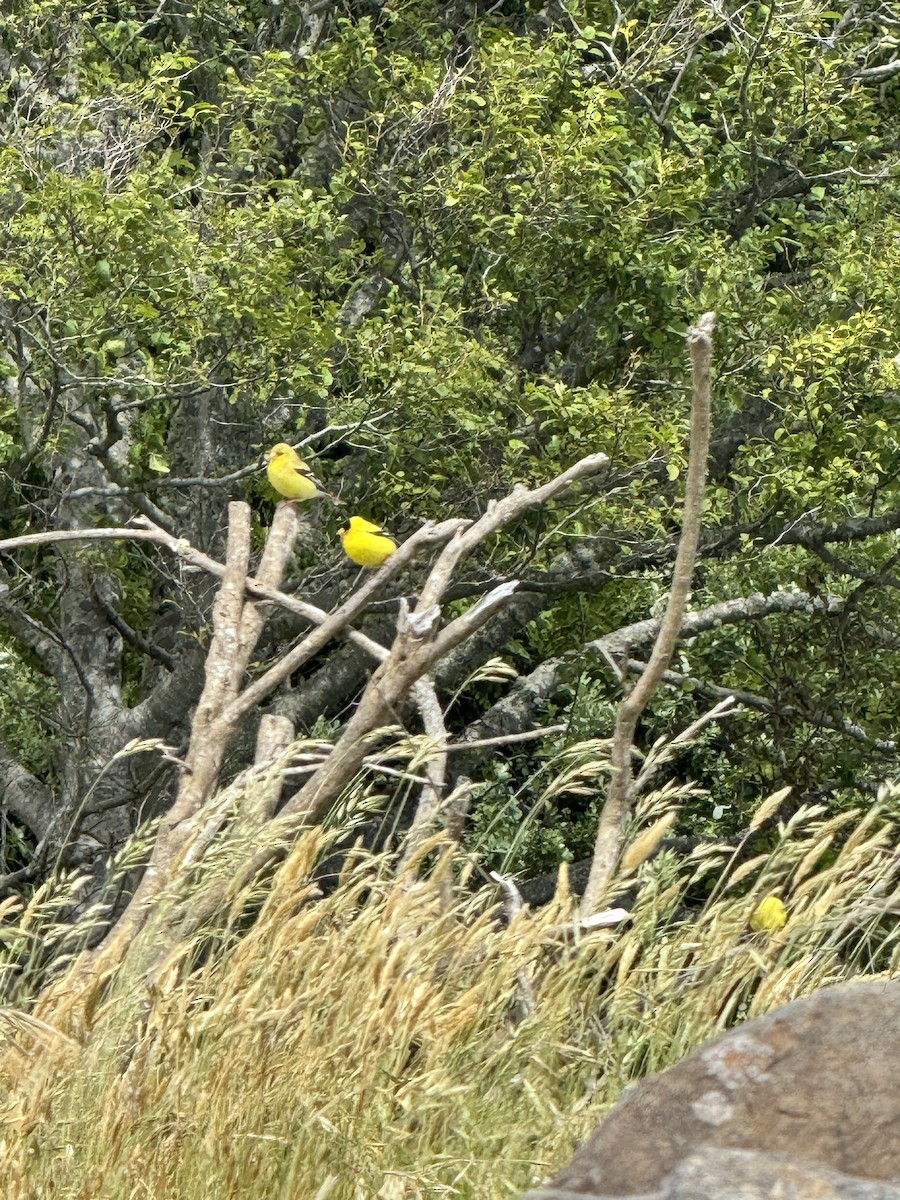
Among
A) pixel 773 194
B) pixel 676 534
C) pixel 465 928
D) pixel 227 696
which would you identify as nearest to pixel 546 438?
pixel 676 534

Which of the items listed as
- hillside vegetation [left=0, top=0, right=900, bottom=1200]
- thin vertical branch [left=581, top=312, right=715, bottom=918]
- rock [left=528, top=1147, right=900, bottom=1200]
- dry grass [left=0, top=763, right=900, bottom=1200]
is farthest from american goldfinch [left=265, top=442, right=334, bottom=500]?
rock [left=528, top=1147, right=900, bottom=1200]

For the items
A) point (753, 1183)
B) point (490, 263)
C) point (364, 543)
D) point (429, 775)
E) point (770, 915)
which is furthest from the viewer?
point (490, 263)

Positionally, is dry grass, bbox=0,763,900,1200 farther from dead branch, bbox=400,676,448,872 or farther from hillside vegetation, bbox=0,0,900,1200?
hillside vegetation, bbox=0,0,900,1200

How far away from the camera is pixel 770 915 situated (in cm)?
357

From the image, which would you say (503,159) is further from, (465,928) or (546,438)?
(465,928)

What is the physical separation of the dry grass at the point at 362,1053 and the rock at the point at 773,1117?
75 centimetres

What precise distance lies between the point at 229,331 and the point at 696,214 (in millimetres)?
2556

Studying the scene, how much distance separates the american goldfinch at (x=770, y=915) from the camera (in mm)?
3533

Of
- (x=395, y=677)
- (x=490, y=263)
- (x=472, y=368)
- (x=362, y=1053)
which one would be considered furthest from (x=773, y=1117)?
(x=490, y=263)

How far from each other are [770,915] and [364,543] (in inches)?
95.1

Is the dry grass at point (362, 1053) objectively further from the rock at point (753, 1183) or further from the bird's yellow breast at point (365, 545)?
the bird's yellow breast at point (365, 545)

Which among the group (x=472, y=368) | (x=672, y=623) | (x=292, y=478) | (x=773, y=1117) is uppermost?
(x=773, y=1117)

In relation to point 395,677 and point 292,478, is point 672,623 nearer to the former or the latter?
point 395,677

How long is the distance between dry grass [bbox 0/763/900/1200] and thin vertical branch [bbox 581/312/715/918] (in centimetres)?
31
